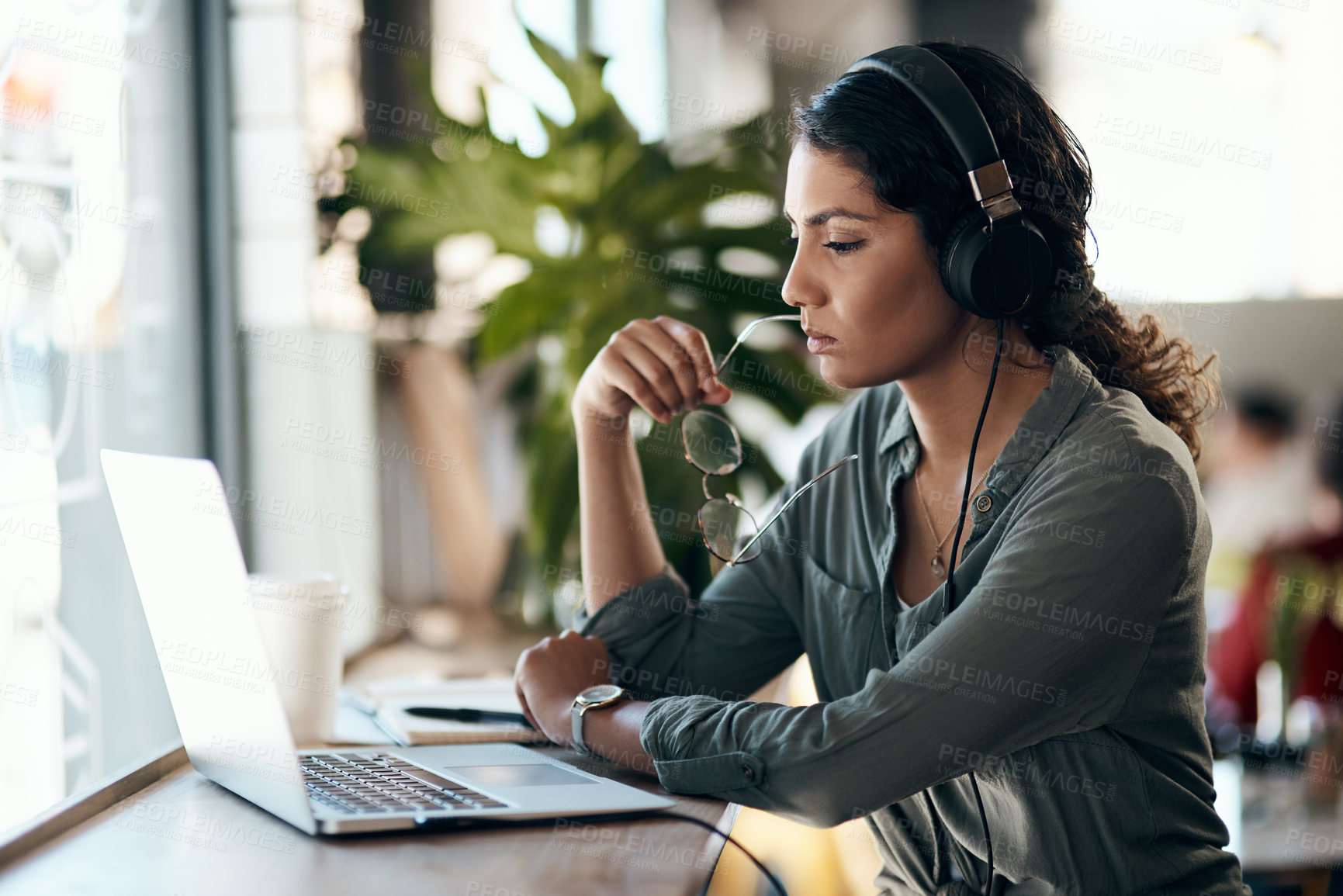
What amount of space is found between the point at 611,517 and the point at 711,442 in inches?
5.4

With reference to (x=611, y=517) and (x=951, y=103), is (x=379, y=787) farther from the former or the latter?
(x=951, y=103)

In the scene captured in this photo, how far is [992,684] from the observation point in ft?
2.52

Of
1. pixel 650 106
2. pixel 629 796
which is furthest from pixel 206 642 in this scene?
pixel 650 106

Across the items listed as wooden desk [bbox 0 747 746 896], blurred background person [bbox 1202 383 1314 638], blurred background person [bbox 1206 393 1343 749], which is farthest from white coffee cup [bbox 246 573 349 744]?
blurred background person [bbox 1202 383 1314 638]

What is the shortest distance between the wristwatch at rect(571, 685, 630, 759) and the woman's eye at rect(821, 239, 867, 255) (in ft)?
1.47

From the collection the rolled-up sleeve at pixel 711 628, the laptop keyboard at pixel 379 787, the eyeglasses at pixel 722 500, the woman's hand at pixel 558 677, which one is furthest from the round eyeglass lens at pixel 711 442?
A: the laptop keyboard at pixel 379 787

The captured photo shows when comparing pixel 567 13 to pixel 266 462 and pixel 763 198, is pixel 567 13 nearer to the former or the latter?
pixel 763 198

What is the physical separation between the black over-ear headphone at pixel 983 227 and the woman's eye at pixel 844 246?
0.27 ft

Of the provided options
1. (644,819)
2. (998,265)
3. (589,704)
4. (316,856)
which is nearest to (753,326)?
(998,265)

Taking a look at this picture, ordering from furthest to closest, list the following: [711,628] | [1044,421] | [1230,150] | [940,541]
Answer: [1230,150] < [711,628] < [940,541] < [1044,421]

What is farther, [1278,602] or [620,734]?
[1278,602]

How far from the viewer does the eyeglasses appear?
3.54ft

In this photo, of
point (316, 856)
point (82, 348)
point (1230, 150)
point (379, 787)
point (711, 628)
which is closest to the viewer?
point (316, 856)

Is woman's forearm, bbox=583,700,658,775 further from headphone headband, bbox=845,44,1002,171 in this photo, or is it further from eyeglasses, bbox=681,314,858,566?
headphone headband, bbox=845,44,1002,171
